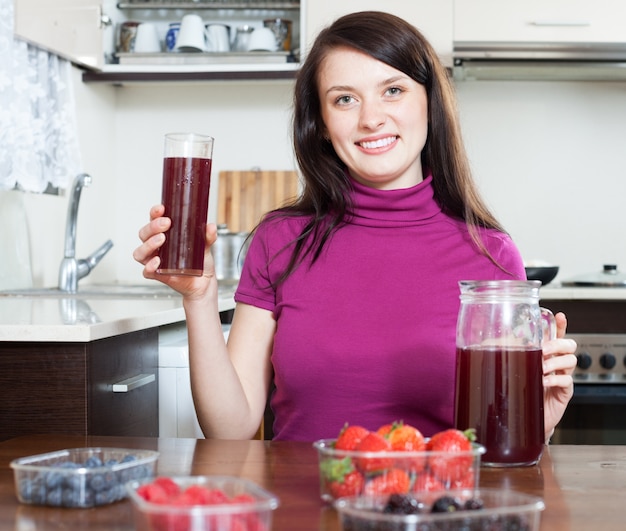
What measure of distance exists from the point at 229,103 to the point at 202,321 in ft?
7.65

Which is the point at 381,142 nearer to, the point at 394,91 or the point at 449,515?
the point at 394,91

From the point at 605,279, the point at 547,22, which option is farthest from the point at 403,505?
the point at 547,22

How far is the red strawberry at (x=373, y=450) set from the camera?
2.64 feet

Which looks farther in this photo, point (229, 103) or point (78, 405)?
point (229, 103)

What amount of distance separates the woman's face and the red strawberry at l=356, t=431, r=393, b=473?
765 mm

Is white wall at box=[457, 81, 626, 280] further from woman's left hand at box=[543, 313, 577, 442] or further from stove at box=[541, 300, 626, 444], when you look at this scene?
woman's left hand at box=[543, 313, 577, 442]

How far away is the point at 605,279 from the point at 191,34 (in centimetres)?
159

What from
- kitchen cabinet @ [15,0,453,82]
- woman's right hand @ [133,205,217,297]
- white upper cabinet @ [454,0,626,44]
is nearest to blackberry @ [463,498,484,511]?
woman's right hand @ [133,205,217,297]

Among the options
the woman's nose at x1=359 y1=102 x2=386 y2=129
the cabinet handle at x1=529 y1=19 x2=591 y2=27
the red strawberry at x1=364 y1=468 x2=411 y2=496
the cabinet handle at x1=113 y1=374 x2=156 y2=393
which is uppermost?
→ the cabinet handle at x1=529 y1=19 x2=591 y2=27

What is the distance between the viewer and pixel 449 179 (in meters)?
1.64

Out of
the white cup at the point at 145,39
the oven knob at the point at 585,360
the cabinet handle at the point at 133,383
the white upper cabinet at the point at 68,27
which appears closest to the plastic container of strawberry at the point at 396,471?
the cabinet handle at the point at 133,383

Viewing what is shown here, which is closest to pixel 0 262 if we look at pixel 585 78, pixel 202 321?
pixel 202 321

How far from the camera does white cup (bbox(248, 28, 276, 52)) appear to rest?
329 cm

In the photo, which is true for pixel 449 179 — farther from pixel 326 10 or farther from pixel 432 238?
pixel 326 10
